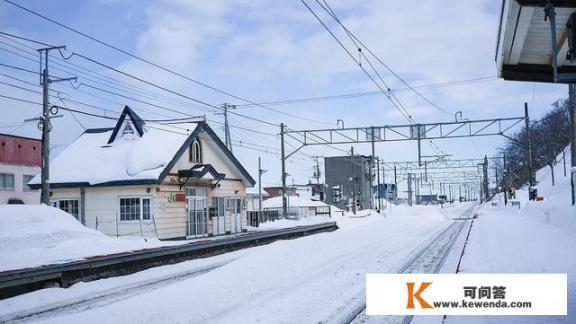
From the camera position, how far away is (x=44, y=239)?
20.5m

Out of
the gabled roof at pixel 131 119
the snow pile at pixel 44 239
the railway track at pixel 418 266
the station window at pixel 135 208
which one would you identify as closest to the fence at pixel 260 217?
the gabled roof at pixel 131 119

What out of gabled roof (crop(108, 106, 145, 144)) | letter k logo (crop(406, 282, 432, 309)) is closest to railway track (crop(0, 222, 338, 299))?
letter k logo (crop(406, 282, 432, 309))

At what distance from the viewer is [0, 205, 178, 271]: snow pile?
18.0 m

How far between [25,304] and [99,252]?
8240 millimetres

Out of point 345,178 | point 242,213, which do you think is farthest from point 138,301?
point 345,178

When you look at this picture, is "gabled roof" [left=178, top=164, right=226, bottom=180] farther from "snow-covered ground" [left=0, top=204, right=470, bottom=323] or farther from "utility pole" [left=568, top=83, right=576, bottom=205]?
"utility pole" [left=568, top=83, right=576, bottom=205]

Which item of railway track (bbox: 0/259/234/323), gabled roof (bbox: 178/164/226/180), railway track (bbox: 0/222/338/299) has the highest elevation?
gabled roof (bbox: 178/164/226/180)

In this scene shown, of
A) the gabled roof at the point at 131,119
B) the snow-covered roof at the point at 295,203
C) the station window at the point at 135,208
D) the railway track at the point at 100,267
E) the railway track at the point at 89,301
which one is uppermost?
the gabled roof at the point at 131,119

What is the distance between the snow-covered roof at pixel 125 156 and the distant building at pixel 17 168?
2329 centimetres

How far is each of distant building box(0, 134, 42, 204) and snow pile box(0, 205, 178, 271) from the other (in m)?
34.6

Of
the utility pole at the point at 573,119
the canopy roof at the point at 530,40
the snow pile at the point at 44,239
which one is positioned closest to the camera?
the canopy roof at the point at 530,40

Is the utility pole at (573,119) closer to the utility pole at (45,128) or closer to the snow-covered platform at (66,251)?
the snow-covered platform at (66,251)

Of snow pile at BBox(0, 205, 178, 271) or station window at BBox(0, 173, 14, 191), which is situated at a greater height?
station window at BBox(0, 173, 14, 191)

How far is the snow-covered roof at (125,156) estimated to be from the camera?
29.4 meters
